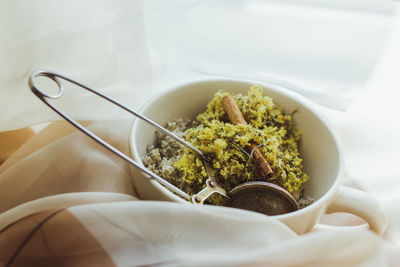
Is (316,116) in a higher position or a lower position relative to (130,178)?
higher

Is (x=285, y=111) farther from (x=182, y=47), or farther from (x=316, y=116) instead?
(x=182, y=47)

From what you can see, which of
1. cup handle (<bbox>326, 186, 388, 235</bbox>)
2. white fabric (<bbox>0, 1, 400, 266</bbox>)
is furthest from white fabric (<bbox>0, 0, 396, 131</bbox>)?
cup handle (<bbox>326, 186, 388, 235</bbox>)

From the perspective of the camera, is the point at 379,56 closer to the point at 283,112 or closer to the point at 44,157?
the point at 283,112

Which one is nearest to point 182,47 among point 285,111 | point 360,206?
point 285,111

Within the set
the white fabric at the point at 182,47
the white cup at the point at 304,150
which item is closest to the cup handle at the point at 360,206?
the white cup at the point at 304,150

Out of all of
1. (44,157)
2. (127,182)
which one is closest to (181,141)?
(127,182)

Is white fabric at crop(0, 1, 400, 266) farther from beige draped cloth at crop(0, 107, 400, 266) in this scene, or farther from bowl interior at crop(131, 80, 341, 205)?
bowl interior at crop(131, 80, 341, 205)

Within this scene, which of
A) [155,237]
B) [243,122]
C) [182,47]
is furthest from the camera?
[182,47]
